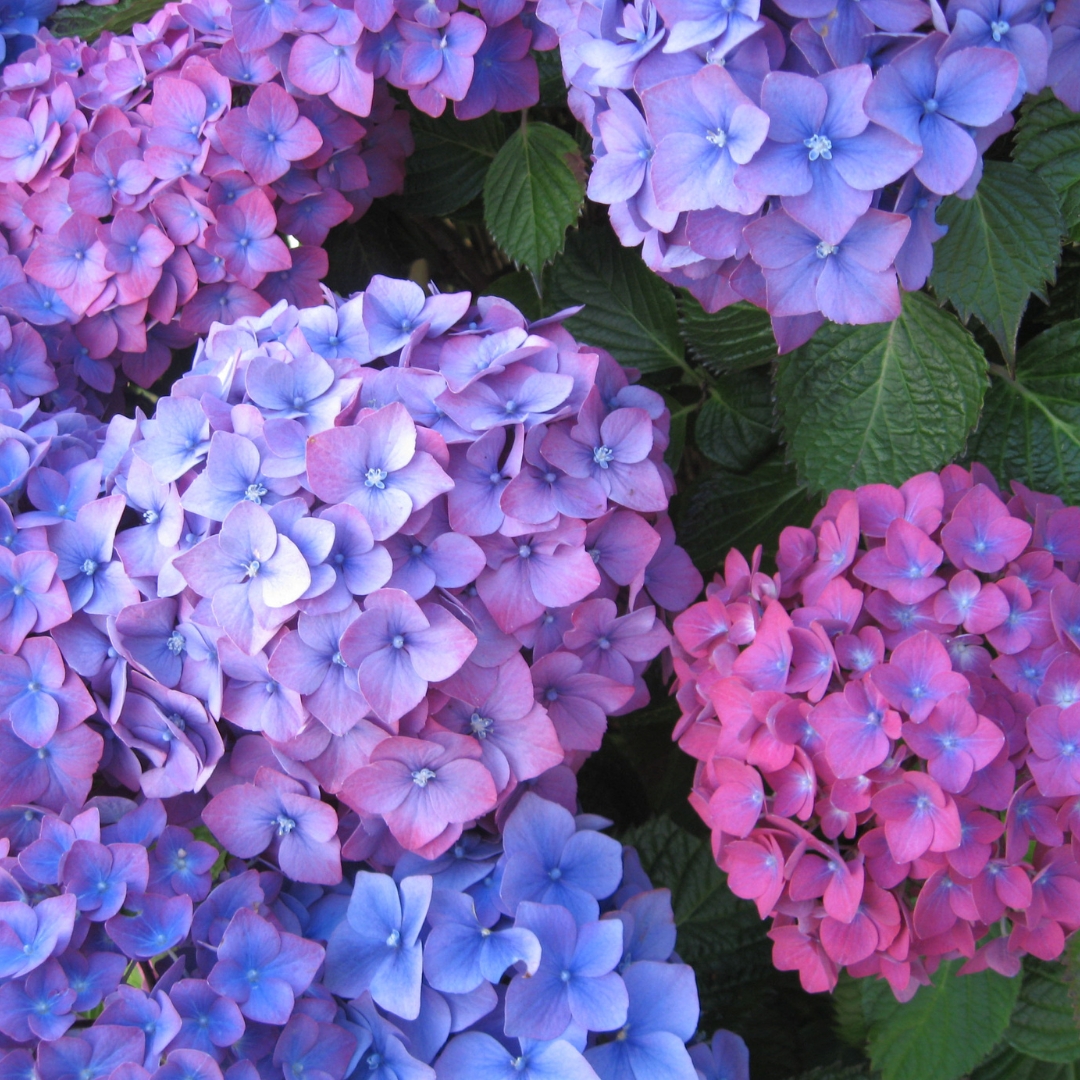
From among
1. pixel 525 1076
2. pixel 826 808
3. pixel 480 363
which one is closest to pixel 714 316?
pixel 480 363

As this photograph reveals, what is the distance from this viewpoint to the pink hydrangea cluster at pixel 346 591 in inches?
23.4

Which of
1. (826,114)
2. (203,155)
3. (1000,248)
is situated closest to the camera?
(826,114)

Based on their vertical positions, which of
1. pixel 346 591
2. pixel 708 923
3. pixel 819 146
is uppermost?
pixel 819 146

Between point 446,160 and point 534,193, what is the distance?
0.18 m

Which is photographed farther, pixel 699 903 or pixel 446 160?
pixel 446 160

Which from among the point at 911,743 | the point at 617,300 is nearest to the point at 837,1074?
the point at 911,743

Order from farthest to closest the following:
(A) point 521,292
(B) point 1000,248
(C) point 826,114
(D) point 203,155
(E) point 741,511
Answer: (A) point 521,292
(E) point 741,511
(D) point 203,155
(B) point 1000,248
(C) point 826,114

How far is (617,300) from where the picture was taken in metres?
1.01

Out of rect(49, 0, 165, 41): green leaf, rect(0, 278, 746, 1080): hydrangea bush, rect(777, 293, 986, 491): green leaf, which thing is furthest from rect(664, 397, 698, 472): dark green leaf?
rect(49, 0, 165, 41): green leaf

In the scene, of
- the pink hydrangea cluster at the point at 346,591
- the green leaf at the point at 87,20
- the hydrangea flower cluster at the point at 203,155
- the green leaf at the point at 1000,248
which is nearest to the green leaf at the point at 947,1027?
the pink hydrangea cluster at the point at 346,591

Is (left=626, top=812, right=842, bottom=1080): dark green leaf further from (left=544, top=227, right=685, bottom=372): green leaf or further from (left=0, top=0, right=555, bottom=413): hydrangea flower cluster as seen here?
(left=0, top=0, right=555, bottom=413): hydrangea flower cluster

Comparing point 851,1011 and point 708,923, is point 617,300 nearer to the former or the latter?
point 708,923

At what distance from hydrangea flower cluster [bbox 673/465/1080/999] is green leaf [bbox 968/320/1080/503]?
0.55ft

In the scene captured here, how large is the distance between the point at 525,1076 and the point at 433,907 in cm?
11
